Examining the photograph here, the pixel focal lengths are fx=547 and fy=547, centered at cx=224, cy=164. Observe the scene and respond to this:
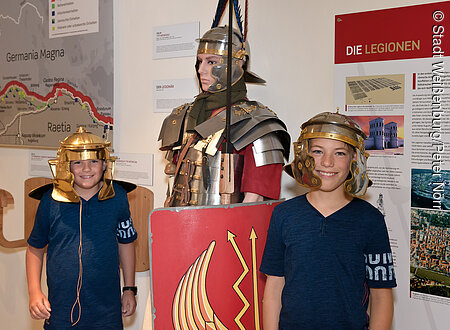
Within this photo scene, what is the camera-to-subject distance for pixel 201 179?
2.37m

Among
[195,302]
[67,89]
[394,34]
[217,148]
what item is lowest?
[195,302]

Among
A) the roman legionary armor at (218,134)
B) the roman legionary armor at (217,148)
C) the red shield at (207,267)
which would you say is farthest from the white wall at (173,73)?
the red shield at (207,267)

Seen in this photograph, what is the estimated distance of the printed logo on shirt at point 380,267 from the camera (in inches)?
70.0

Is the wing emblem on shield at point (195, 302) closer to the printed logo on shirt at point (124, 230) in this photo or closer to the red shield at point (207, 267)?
the red shield at point (207, 267)

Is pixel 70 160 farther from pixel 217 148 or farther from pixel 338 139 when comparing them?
pixel 338 139

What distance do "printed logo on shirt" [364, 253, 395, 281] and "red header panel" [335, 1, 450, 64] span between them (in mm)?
980

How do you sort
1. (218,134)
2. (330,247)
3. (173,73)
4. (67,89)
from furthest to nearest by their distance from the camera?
(67,89)
(173,73)
(218,134)
(330,247)

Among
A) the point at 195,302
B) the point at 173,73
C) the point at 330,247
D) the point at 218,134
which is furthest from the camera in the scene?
the point at 173,73

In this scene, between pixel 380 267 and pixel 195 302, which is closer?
pixel 380 267

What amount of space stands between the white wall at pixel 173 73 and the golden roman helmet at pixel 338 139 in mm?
765

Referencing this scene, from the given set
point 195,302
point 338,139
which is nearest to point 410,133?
point 338,139

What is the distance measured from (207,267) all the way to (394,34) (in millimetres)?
1303

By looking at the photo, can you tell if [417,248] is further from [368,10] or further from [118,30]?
[118,30]

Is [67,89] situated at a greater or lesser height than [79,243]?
greater
